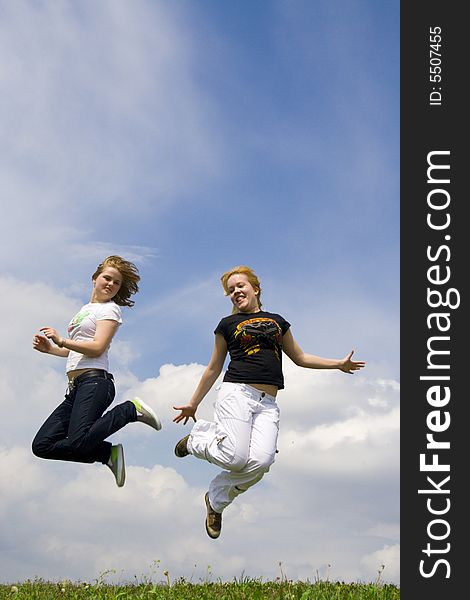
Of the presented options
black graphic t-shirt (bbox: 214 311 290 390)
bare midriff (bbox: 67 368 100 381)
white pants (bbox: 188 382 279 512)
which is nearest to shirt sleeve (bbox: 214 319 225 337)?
black graphic t-shirt (bbox: 214 311 290 390)

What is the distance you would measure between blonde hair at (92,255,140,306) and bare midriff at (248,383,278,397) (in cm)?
221

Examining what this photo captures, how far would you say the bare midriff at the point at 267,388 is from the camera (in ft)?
28.1

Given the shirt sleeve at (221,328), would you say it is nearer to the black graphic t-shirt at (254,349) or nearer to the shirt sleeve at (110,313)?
the black graphic t-shirt at (254,349)

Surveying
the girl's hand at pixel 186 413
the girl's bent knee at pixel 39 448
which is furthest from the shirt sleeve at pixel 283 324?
the girl's bent knee at pixel 39 448

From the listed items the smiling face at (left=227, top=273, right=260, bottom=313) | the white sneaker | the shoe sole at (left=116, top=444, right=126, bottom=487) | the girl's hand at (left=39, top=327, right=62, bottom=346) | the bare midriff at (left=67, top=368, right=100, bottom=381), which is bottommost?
the shoe sole at (left=116, top=444, right=126, bottom=487)

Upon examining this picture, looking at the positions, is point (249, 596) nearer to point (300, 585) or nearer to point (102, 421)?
point (300, 585)

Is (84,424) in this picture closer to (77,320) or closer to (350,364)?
(77,320)

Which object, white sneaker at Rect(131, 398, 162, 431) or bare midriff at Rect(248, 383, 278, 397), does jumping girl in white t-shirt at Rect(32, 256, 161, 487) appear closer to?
white sneaker at Rect(131, 398, 162, 431)

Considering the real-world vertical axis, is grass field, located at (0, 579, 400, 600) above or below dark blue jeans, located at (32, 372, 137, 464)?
below

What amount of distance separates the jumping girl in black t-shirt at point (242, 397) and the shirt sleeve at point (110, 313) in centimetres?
128

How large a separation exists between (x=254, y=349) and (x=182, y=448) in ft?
5.21

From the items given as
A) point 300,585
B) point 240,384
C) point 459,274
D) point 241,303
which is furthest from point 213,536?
point 459,274

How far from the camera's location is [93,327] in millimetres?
9141

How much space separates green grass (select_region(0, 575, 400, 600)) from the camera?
7.49 meters
